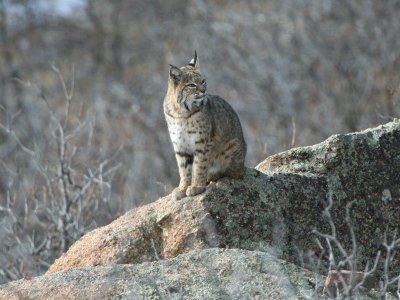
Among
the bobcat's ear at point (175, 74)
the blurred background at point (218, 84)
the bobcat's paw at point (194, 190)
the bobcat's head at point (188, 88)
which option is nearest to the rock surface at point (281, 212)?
the bobcat's paw at point (194, 190)

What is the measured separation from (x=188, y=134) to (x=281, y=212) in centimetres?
104

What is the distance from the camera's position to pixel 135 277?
6.93 m

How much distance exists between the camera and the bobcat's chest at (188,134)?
29.3ft

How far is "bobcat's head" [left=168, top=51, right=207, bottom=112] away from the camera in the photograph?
29.5 feet

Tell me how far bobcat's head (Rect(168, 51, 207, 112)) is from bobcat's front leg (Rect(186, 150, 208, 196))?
0.38m

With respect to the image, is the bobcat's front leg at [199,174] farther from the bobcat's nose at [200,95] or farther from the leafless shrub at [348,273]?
the leafless shrub at [348,273]

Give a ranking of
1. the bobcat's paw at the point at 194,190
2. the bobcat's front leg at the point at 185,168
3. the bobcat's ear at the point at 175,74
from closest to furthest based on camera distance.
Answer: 1. the bobcat's paw at the point at 194,190
2. the bobcat's front leg at the point at 185,168
3. the bobcat's ear at the point at 175,74

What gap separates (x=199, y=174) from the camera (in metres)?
8.84

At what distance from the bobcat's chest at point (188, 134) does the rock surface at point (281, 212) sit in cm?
44

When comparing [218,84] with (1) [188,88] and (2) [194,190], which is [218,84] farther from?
(2) [194,190]

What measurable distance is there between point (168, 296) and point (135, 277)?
40 cm

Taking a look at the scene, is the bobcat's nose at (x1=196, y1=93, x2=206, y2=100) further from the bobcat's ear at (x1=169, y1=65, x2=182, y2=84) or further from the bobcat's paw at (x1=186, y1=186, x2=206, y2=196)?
the bobcat's paw at (x1=186, y1=186, x2=206, y2=196)

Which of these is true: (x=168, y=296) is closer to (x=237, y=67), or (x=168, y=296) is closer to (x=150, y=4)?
(x=237, y=67)

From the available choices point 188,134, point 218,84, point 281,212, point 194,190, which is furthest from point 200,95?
point 218,84
